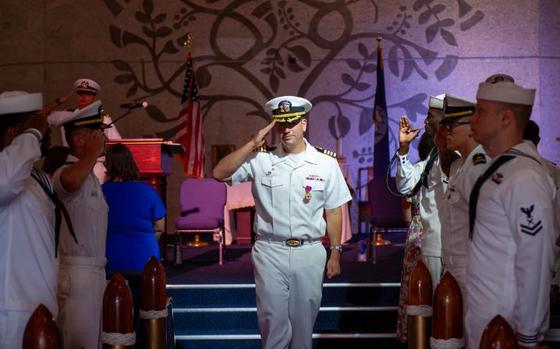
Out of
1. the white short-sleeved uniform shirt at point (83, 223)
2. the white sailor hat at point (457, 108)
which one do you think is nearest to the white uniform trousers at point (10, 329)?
the white short-sleeved uniform shirt at point (83, 223)

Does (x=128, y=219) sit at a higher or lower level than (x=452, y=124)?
lower

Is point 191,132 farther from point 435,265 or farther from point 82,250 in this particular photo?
point 82,250

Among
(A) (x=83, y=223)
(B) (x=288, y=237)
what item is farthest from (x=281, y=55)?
(A) (x=83, y=223)

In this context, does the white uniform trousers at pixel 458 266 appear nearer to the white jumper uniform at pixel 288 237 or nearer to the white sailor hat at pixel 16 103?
the white jumper uniform at pixel 288 237

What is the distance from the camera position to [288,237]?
437cm

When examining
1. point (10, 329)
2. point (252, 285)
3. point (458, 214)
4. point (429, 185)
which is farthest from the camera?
point (252, 285)

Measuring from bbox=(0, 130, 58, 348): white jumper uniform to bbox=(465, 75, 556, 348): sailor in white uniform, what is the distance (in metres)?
1.51

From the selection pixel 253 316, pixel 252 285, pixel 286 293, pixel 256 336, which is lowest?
pixel 256 336

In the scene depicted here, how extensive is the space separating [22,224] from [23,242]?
6cm

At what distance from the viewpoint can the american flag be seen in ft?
29.8

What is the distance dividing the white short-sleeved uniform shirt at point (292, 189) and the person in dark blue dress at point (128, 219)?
3.01 feet

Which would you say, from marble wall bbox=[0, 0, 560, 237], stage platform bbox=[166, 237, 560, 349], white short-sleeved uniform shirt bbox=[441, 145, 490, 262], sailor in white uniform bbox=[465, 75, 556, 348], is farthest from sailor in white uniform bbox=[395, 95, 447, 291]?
marble wall bbox=[0, 0, 560, 237]

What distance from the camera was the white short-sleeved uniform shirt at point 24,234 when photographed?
2.46 metres

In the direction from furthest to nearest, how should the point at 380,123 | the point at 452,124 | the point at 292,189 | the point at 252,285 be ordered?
the point at 380,123
the point at 252,285
the point at 292,189
the point at 452,124
